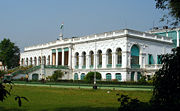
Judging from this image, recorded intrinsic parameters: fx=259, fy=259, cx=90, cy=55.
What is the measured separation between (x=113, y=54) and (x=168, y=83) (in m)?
48.6

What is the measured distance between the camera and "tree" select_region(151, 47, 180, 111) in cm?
679

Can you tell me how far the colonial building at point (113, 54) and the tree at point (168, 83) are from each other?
41623 mm

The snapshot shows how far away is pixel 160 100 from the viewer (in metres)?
7.16

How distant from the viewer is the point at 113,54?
183 ft

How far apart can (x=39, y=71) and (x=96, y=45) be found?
16346 millimetres

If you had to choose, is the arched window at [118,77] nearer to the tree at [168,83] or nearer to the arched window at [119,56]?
the arched window at [119,56]

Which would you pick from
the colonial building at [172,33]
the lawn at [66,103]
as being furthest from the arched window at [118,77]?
the lawn at [66,103]

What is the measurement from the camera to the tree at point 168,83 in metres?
6.79

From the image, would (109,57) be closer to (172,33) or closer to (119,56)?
(119,56)

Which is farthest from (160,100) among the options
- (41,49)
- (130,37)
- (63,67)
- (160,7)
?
(41,49)

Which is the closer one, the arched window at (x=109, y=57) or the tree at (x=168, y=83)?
the tree at (x=168, y=83)

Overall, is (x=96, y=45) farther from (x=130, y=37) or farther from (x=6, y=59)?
(x=6, y=59)

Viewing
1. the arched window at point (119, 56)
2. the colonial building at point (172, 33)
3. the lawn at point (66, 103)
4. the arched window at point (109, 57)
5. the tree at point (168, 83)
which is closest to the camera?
the tree at point (168, 83)

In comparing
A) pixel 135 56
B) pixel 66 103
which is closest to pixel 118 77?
pixel 135 56
